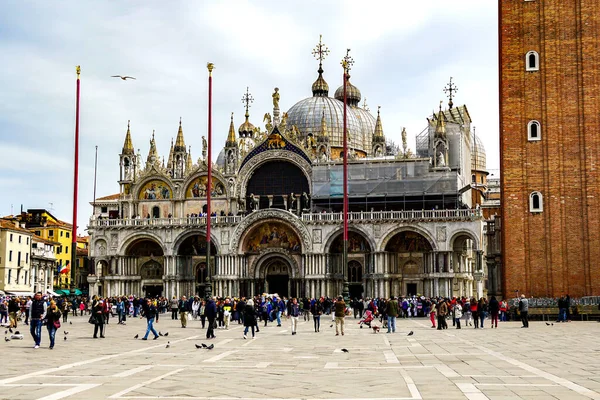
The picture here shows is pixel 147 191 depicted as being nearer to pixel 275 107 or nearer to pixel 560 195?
pixel 275 107

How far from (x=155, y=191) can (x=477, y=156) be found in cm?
4466

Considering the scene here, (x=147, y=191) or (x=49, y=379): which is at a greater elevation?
(x=147, y=191)

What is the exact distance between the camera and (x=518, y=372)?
596 inches

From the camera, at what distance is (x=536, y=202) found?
42.8 meters

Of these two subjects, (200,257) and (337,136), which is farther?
(337,136)

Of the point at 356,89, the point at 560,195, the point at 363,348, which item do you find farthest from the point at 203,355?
the point at 356,89

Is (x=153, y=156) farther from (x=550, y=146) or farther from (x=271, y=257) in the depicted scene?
(x=550, y=146)

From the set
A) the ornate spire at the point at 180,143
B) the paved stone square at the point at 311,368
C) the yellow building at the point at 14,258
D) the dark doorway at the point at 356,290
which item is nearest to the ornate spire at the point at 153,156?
the ornate spire at the point at 180,143

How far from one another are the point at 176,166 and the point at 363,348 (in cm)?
4566

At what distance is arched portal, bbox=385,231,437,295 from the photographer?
194 feet

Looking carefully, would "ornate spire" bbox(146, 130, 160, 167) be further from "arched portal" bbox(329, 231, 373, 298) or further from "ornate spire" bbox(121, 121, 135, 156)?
"arched portal" bbox(329, 231, 373, 298)

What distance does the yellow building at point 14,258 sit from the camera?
236ft

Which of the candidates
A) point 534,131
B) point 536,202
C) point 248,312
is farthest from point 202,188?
Answer: point 248,312

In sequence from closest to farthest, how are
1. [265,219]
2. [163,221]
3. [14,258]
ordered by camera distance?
[265,219], [163,221], [14,258]
